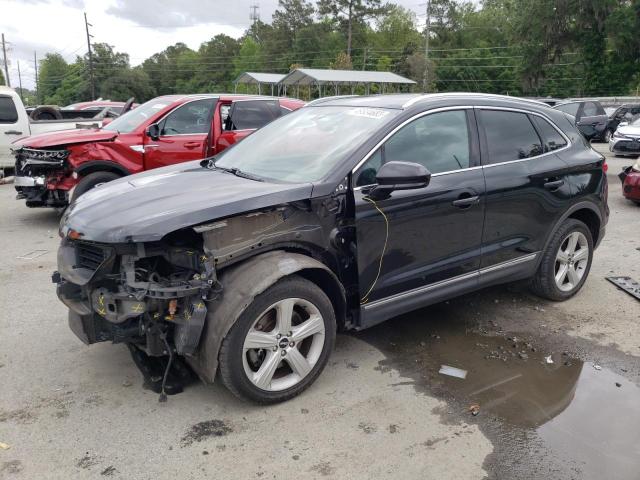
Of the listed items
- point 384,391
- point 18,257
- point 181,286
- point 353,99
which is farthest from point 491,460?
point 18,257

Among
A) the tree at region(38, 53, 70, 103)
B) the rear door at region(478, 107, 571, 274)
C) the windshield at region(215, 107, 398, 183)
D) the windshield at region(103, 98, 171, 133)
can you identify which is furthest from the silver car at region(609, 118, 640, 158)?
A: the tree at region(38, 53, 70, 103)

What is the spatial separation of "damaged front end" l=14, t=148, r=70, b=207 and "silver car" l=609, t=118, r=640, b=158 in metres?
14.8

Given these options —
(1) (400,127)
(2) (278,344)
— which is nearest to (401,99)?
(1) (400,127)

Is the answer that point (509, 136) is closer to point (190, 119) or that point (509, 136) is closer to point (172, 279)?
point (172, 279)

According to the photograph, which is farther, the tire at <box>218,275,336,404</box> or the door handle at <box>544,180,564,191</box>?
the door handle at <box>544,180,564,191</box>

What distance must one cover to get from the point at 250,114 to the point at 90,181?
2.59m

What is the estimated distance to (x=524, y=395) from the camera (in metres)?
3.54

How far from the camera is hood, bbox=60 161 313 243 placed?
302 cm

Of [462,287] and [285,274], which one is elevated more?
[285,274]

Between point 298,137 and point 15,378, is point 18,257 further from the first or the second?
point 298,137

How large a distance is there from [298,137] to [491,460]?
8.31 ft

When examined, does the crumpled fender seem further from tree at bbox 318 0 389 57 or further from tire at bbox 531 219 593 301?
tree at bbox 318 0 389 57

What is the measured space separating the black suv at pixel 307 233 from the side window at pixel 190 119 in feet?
13.3

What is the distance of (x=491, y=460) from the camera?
114 inches
